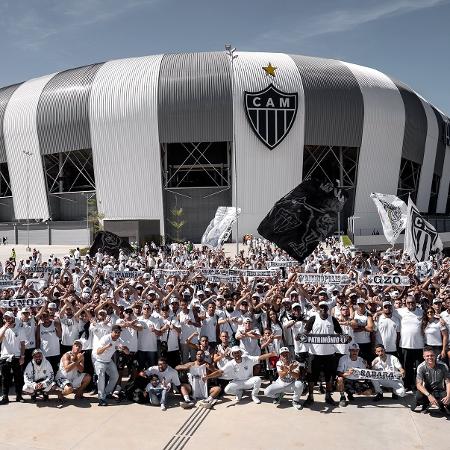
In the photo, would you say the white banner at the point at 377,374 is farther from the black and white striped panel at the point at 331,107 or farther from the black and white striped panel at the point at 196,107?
the black and white striped panel at the point at 331,107

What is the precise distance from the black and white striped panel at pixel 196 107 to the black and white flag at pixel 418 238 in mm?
34668

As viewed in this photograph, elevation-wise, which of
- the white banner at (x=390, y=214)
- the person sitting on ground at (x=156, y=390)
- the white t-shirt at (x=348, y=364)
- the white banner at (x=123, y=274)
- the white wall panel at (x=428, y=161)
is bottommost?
the person sitting on ground at (x=156, y=390)

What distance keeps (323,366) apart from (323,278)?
455cm

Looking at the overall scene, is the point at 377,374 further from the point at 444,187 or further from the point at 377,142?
the point at 444,187

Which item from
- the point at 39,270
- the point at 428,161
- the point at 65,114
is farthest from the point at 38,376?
the point at 428,161

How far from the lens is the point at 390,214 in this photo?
21125 millimetres

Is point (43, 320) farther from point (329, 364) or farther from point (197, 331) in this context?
point (329, 364)

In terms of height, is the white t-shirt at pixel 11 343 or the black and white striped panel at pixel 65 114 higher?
the black and white striped panel at pixel 65 114

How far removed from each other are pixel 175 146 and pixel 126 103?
7.58 m

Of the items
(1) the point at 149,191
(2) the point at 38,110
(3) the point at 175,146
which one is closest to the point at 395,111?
(3) the point at 175,146

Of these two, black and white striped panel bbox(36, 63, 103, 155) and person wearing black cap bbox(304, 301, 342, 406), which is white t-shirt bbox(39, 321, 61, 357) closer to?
person wearing black cap bbox(304, 301, 342, 406)

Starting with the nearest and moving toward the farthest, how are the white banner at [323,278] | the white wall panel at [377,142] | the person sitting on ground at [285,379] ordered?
the person sitting on ground at [285,379] < the white banner at [323,278] < the white wall panel at [377,142]

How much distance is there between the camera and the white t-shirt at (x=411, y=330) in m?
9.27

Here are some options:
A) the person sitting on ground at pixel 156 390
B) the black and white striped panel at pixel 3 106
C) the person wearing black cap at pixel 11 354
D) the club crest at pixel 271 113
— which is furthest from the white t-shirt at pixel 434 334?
the black and white striped panel at pixel 3 106
